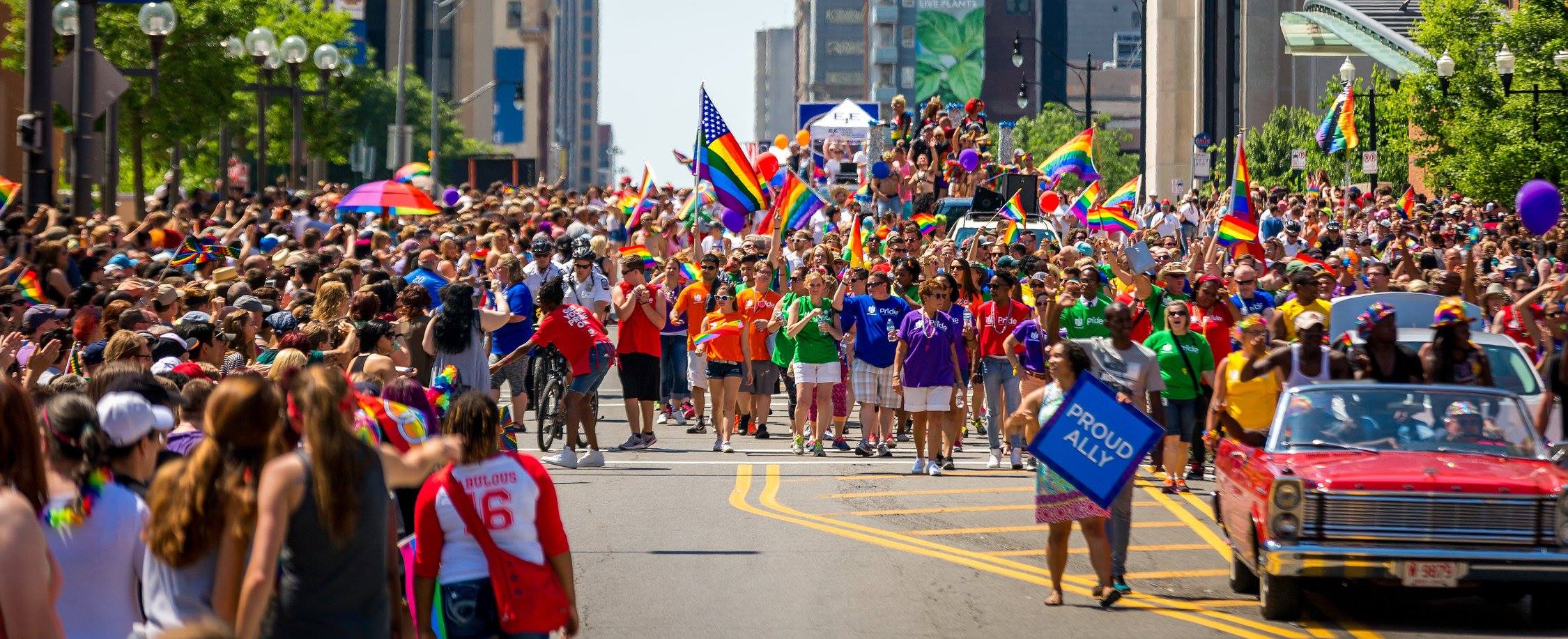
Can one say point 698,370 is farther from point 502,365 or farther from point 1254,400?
point 1254,400

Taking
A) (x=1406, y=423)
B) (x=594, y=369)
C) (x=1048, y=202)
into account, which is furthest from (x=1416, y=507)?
(x=1048, y=202)

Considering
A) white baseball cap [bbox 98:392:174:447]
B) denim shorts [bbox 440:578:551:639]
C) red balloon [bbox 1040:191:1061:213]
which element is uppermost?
red balloon [bbox 1040:191:1061:213]

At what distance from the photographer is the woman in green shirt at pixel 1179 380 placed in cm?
1593

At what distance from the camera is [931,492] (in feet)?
51.0

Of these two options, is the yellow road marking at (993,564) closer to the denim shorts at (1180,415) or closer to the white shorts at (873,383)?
the white shorts at (873,383)

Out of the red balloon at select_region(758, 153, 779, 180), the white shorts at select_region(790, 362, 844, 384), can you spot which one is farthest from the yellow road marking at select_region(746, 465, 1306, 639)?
the red balloon at select_region(758, 153, 779, 180)

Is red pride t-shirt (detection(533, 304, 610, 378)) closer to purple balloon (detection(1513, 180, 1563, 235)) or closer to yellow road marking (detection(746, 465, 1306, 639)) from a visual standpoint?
yellow road marking (detection(746, 465, 1306, 639))

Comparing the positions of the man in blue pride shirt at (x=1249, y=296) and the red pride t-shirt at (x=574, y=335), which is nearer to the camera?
the red pride t-shirt at (x=574, y=335)

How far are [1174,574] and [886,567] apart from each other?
5.78 feet

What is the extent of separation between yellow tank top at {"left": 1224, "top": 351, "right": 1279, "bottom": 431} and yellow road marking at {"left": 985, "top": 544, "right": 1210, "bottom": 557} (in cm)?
172

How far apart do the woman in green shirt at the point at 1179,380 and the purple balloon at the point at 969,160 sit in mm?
17738

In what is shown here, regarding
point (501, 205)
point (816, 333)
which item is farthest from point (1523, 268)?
point (501, 205)

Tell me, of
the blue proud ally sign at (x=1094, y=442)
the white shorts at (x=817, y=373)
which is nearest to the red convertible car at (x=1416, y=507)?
the blue proud ally sign at (x=1094, y=442)

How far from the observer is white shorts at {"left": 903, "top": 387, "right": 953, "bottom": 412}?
1634 centimetres
